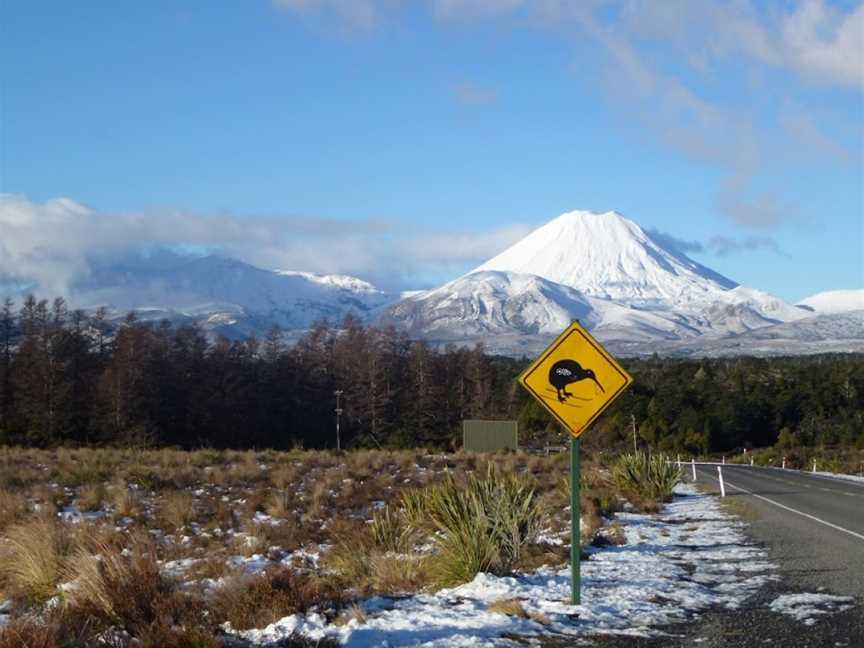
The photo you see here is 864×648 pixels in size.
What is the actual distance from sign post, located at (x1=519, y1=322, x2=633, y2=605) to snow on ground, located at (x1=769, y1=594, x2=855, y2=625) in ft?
6.21

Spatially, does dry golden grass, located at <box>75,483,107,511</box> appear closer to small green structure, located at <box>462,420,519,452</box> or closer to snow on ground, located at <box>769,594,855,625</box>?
snow on ground, located at <box>769,594,855,625</box>

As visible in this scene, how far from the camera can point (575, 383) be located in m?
8.66

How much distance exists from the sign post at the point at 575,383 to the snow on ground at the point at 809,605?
189cm

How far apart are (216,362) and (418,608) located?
5566cm

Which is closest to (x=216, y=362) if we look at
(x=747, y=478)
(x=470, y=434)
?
(x=470, y=434)

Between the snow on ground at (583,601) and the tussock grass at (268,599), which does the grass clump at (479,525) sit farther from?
the tussock grass at (268,599)

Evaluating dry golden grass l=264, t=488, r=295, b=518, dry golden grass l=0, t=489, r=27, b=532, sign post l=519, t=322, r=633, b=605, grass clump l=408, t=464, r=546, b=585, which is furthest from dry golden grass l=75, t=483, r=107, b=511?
sign post l=519, t=322, r=633, b=605

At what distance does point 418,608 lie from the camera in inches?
331

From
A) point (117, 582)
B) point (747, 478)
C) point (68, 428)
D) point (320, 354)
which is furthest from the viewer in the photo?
point (320, 354)

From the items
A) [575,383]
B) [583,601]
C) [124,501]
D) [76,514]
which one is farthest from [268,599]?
[124,501]

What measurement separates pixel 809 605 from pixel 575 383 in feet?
9.78

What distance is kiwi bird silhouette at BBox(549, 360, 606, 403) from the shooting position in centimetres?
861

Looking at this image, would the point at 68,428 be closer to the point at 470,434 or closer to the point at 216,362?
the point at 216,362

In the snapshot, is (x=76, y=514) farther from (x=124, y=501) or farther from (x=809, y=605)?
(x=809, y=605)
